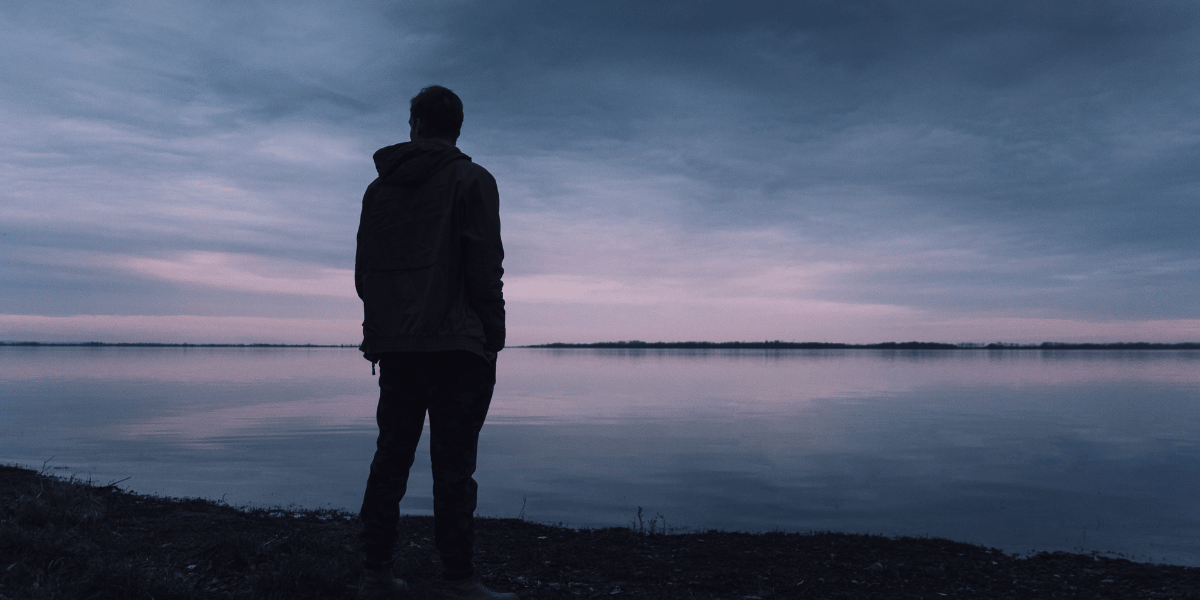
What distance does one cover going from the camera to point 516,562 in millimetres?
5625

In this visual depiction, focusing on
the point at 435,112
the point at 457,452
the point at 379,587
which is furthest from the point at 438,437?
the point at 435,112

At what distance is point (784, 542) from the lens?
708 cm

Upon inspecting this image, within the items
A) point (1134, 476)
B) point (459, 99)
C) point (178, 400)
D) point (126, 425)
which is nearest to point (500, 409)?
point (126, 425)

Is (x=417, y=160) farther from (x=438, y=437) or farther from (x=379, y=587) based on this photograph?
(x=379, y=587)

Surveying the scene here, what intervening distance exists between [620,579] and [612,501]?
5310mm

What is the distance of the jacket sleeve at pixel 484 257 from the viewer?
3.83 metres

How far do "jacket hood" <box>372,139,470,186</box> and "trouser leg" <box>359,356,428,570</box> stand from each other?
1.04 metres

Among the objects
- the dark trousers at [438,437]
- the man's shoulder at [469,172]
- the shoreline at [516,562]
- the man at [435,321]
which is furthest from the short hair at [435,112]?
the shoreline at [516,562]

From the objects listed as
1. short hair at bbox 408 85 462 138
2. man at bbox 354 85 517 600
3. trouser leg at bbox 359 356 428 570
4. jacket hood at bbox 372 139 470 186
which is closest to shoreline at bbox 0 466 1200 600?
trouser leg at bbox 359 356 428 570

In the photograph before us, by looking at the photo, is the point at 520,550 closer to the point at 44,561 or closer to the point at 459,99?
the point at 44,561

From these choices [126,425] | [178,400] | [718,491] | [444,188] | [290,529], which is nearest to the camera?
[444,188]

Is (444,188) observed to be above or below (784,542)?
above

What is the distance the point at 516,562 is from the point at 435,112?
12.0 feet

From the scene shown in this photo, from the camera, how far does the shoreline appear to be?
14.3ft
